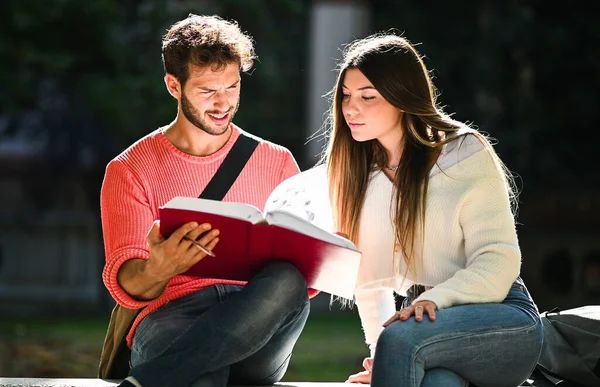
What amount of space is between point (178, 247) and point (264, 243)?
23 centimetres

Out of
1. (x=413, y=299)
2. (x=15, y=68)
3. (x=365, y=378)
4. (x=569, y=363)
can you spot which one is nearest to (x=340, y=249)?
(x=413, y=299)

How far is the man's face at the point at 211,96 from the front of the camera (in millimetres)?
3123

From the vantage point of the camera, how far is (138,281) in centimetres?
292

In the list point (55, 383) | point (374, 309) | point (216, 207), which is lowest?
point (55, 383)

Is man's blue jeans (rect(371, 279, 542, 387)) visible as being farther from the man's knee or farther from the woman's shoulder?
the woman's shoulder

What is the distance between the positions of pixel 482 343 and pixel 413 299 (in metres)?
0.35

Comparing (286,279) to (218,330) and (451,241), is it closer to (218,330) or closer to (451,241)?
(218,330)

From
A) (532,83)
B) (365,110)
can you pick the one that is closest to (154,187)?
(365,110)

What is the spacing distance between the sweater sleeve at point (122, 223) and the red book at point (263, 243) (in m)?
0.17

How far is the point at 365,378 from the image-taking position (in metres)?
3.25

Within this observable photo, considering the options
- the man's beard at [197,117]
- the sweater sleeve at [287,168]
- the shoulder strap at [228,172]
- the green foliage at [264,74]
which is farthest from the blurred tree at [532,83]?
the man's beard at [197,117]

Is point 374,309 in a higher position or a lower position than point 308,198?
lower

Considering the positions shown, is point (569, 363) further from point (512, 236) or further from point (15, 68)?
point (15, 68)

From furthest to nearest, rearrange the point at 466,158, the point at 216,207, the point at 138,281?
the point at 466,158 < the point at 138,281 < the point at 216,207
